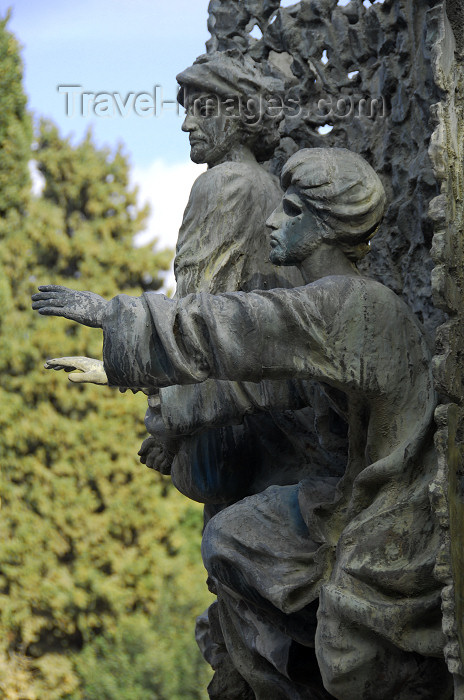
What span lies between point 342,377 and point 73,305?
27.4 inches

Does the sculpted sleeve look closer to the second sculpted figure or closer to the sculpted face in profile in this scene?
the second sculpted figure

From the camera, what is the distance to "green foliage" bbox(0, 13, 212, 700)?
8.55 meters

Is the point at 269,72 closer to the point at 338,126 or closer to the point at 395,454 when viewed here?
the point at 338,126

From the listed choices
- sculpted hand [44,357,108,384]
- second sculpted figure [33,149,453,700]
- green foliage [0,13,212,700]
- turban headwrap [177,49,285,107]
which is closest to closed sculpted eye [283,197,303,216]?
second sculpted figure [33,149,453,700]

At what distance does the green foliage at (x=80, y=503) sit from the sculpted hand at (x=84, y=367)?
468cm

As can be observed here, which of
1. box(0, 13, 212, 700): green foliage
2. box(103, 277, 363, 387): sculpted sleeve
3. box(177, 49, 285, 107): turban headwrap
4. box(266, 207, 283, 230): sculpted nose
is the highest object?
box(177, 49, 285, 107): turban headwrap

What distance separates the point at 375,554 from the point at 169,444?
3.27 feet

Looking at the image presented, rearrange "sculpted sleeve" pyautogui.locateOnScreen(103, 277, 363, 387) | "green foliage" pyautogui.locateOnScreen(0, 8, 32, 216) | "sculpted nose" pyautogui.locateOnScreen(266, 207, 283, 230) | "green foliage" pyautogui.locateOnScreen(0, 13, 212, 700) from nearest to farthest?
"sculpted sleeve" pyautogui.locateOnScreen(103, 277, 363, 387)
"sculpted nose" pyautogui.locateOnScreen(266, 207, 283, 230)
"green foliage" pyautogui.locateOnScreen(0, 13, 212, 700)
"green foliage" pyautogui.locateOnScreen(0, 8, 32, 216)

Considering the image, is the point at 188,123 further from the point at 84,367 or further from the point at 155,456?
the point at 155,456

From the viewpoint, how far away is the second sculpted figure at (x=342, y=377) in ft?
9.95

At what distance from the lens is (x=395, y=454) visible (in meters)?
3.11

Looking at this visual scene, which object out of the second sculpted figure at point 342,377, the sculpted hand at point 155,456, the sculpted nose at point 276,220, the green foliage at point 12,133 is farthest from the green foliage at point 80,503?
the sculpted nose at point 276,220

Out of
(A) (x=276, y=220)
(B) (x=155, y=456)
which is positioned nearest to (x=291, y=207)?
(A) (x=276, y=220)

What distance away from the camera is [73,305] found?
3.12m
